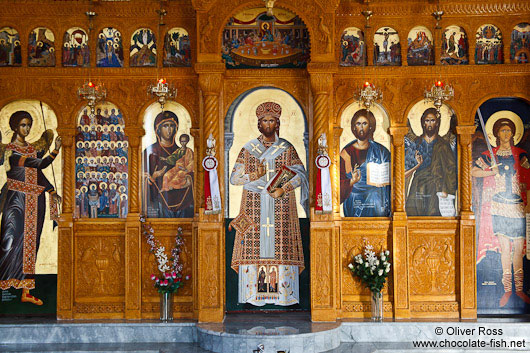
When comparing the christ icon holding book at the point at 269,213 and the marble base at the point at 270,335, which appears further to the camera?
the christ icon holding book at the point at 269,213

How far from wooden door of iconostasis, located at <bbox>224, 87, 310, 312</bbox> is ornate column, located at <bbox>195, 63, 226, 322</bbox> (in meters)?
0.66

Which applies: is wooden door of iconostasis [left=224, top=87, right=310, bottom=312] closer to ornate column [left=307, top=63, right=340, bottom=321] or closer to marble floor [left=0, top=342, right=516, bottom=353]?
ornate column [left=307, top=63, right=340, bottom=321]

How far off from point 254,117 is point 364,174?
2339 millimetres

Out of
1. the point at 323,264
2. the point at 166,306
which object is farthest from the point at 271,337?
the point at 166,306

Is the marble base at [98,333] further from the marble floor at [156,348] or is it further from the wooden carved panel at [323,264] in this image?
the wooden carved panel at [323,264]

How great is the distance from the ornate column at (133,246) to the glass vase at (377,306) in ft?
13.9

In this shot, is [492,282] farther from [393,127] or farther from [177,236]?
[177,236]

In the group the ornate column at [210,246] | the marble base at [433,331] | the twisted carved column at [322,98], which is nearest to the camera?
the marble base at [433,331]

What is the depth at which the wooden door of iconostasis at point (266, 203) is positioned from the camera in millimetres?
11164

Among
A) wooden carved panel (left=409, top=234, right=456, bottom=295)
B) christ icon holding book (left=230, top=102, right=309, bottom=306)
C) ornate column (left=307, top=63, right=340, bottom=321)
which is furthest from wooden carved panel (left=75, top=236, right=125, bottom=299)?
wooden carved panel (left=409, top=234, right=456, bottom=295)

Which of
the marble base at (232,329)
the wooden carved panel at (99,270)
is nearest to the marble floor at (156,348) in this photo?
the marble base at (232,329)

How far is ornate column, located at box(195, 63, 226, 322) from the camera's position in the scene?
1045 centimetres

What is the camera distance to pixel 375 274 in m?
10.7

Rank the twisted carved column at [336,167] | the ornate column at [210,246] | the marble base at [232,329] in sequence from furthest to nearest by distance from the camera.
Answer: the twisted carved column at [336,167]
the ornate column at [210,246]
the marble base at [232,329]
